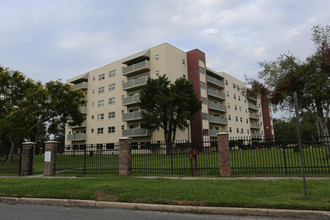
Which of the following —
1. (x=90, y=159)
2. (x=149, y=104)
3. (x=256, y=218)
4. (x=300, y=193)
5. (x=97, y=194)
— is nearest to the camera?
(x=256, y=218)

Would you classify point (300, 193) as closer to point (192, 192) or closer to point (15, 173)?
point (192, 192)

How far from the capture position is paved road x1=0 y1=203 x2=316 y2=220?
5758 millimetres

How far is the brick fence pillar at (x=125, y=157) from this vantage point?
12.1 m

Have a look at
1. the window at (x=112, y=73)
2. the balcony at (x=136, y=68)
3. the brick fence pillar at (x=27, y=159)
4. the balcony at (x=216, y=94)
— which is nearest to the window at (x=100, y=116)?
the window at (x=112, y=73)

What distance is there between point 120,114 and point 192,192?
3391cm

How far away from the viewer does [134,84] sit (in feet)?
123

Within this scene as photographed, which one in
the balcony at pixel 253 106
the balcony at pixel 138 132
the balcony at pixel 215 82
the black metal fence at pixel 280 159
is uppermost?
the balcony at pixel 215 82

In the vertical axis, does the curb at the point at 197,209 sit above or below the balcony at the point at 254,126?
below

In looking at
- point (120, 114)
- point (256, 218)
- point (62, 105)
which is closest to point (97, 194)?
point (256, 218)

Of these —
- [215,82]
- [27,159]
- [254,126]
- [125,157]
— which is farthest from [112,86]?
[254,126]

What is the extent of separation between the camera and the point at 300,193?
6.80m

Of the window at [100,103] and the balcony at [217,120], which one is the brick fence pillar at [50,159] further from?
the balcony at [217,120]

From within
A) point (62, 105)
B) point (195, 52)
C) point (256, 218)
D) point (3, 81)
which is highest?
point (195, 52)

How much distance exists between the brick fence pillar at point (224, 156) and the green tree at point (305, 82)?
8.34 m
